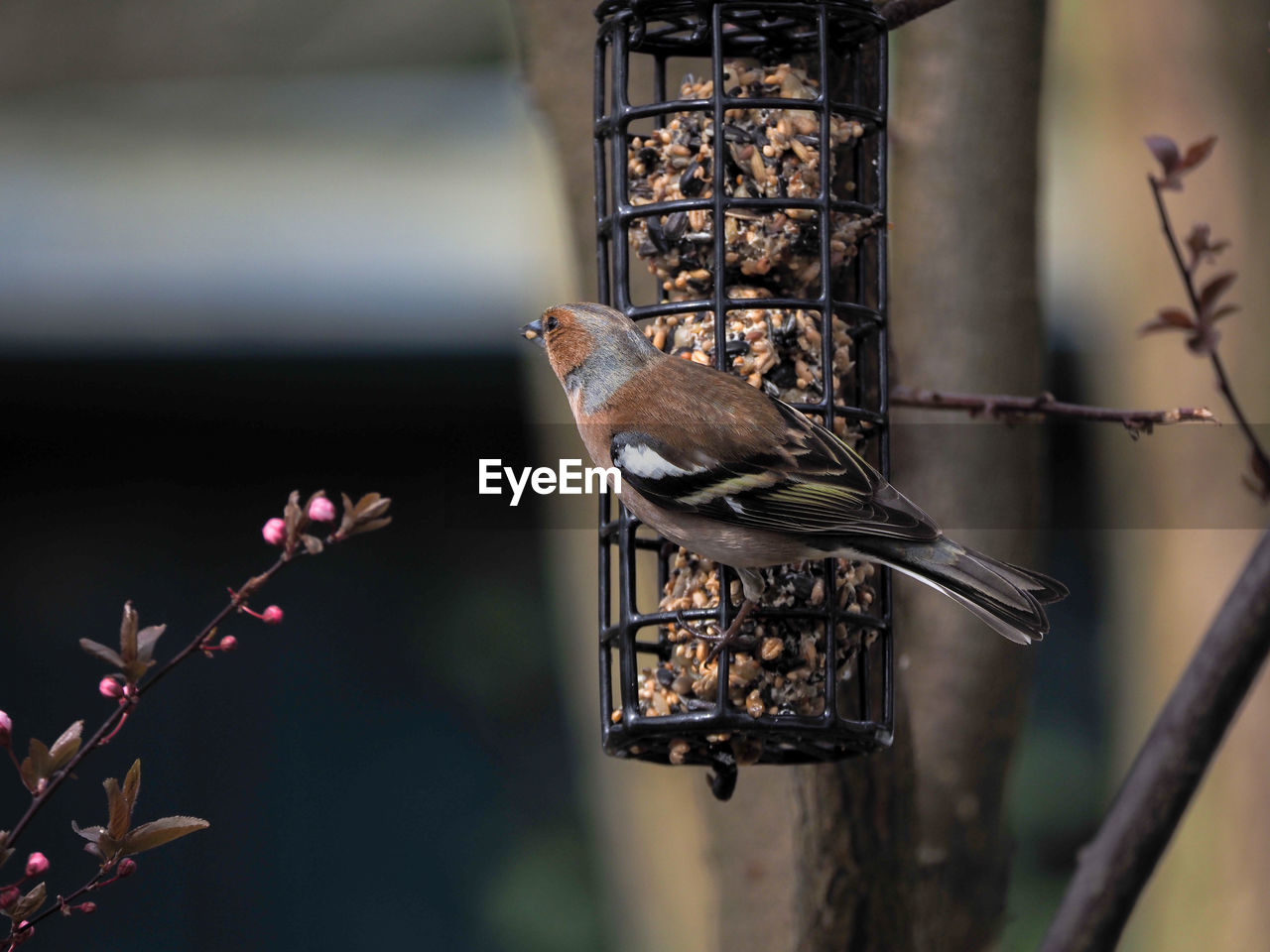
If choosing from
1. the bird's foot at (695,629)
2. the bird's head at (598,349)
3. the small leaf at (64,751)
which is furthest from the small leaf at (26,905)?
the bird's head at (598,349)

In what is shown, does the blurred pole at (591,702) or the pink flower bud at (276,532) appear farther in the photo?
the blurred pole at (591,702)

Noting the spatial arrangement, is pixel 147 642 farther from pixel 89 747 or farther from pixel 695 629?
pixel 695 629

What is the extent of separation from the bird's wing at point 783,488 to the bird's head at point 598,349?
23 centimetres

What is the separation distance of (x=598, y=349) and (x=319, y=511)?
1245 millimetres

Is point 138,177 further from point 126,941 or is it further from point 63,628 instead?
point 126,941

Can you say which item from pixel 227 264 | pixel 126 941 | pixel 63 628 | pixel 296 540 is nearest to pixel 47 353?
pixel 227 264

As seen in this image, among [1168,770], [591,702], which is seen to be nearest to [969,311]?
[1168,770]

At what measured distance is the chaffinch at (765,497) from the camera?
149 inches

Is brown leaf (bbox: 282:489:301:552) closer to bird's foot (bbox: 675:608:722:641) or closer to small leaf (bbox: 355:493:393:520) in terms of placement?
small leaf (bbox: 355:493:393:520)

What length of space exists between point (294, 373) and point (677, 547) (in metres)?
5.25

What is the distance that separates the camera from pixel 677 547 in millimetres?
4422

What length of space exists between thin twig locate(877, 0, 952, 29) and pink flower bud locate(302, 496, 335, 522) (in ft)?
6.07

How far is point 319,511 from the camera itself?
3.02 metres

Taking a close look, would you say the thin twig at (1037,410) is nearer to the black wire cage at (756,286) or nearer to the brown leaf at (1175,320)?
the black wire cage at (756,286)
